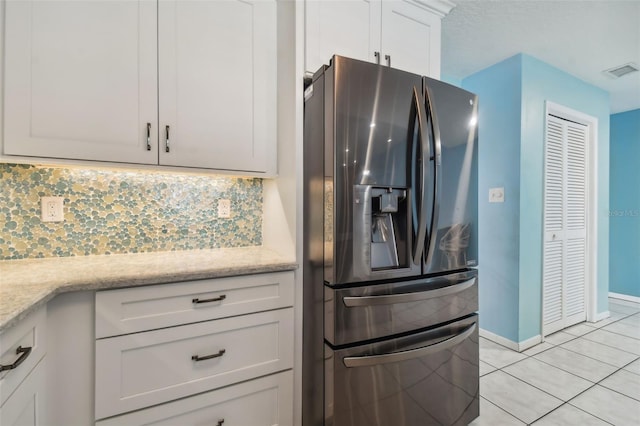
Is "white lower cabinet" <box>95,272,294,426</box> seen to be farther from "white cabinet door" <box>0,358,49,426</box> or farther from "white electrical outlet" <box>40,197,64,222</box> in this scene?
"white electrical outlet" <box>40,197,64,222</box>

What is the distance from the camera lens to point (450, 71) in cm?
289

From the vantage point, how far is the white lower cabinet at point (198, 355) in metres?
1.11

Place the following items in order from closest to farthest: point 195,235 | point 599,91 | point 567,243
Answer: point 195,235 → point 567,243 → point 599,91

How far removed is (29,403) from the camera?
90 cm

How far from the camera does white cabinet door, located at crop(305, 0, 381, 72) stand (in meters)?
1.50

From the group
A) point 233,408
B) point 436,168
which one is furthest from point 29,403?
point 436,168

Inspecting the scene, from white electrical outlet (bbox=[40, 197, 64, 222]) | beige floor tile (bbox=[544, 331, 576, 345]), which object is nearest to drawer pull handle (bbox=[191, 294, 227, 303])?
white electrical outlet (bbox=[40, 197, 64, 222])

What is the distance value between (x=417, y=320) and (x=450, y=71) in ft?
8.37

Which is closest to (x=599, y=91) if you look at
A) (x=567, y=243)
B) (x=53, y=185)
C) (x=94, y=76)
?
(x=567, y=243)

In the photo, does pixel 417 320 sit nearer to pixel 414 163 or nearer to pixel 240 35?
pixel 414 163

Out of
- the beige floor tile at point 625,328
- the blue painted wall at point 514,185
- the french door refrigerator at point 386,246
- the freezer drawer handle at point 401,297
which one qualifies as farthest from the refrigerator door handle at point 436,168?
the beige floor tile at point 625,328

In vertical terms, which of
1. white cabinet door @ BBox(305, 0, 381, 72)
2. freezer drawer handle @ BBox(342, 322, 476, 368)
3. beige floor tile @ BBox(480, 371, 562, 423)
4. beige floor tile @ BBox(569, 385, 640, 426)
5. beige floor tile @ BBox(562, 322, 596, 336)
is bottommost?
beige floor tile @ BBox(480, 371, 562, 423)

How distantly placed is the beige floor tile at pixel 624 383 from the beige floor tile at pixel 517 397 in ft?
1.66

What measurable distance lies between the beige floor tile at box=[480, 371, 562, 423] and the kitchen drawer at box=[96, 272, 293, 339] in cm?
160
